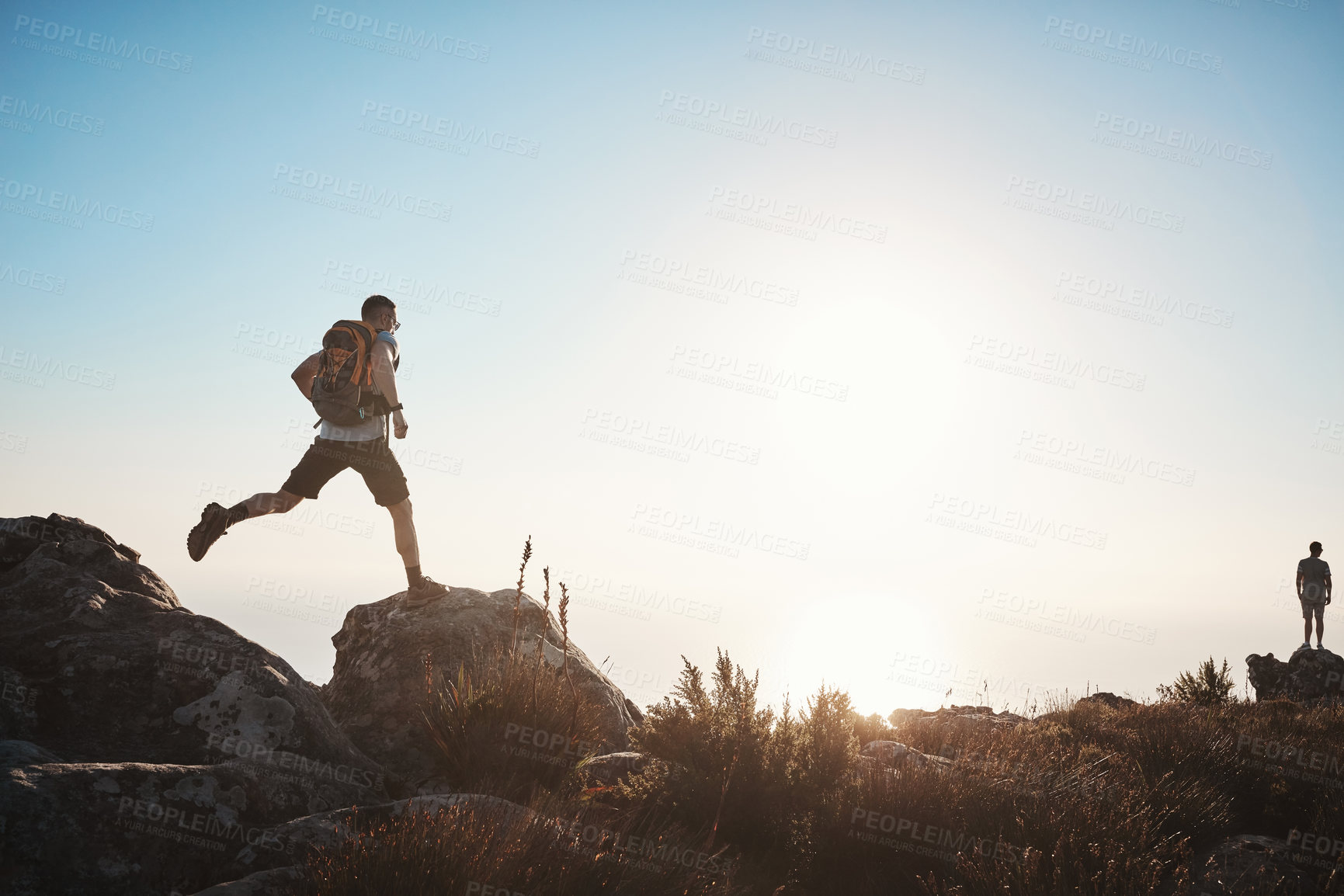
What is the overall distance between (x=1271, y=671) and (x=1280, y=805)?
11421 millimetres

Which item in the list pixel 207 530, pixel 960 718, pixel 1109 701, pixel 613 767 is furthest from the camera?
pixel 1109 701

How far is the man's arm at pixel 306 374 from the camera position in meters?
6.05

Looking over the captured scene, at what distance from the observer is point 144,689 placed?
426cm

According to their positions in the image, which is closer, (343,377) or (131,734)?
(131,734)

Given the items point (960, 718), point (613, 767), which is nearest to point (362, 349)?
point (613, 767)

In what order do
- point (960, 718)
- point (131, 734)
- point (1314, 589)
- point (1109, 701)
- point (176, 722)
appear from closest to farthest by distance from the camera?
point (131, 734) → point (176, 722) → point (960, 718) → point (1109, 701) → point (1314, 589)

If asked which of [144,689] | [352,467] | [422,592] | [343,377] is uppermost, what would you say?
[343,377]

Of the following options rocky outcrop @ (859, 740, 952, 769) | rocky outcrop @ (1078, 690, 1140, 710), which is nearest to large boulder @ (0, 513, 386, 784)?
rocky outcrop @ (859, 740, 952, 769)

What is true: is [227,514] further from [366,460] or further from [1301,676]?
[1301,676]

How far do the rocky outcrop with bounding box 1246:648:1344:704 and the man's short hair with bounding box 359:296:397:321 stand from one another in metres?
16.3

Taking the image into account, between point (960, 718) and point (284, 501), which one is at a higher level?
point (284, 501)

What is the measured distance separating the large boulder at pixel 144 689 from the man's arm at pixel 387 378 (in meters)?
2.01

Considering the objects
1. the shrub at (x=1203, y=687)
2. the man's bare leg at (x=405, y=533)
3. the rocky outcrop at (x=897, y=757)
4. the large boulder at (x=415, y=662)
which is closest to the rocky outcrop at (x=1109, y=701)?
the shrub at (x=1203, y=687)

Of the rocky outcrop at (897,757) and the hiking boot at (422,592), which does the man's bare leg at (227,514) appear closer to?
the hiking boot at (422,592)
